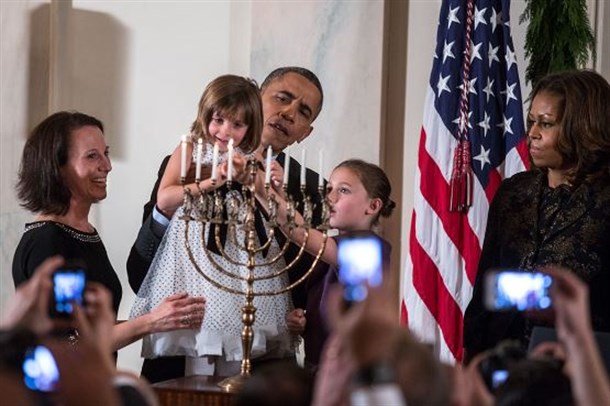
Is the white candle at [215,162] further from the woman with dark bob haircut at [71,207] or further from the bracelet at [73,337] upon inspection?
the bracelet at [73,337]

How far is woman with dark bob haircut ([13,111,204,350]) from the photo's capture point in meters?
4.13

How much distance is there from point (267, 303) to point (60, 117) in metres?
0.92

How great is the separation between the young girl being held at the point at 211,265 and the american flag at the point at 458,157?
4.73ft

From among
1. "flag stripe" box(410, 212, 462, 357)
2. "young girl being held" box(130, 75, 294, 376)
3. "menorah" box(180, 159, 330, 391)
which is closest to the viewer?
"menorah" box(180, 159, 330, 391)

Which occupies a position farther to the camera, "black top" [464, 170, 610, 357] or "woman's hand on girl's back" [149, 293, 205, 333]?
"black top" [464, 170, 610, 357]

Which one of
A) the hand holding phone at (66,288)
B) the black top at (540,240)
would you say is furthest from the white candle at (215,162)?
the hand holding phone at (66,288)

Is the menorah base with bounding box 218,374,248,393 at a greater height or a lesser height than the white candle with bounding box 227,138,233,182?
lesser

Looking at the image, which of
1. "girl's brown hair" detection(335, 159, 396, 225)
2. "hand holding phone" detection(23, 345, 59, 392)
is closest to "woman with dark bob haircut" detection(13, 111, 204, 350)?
"girl's brown hair" detection(335, 159, 396, 225)

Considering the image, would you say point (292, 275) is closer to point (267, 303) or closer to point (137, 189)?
point (267, 303)

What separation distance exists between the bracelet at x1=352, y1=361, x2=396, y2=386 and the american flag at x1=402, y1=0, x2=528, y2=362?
12.7 feet

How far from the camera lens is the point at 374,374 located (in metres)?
1.71

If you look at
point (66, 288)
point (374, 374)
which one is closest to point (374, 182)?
point (66, 288)

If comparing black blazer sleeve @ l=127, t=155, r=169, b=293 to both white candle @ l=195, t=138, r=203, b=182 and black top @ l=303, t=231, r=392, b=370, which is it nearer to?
white candle @ l=195, t=138, r=203, b=182

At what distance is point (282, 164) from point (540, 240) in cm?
103
